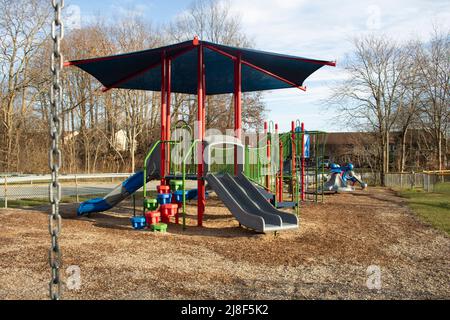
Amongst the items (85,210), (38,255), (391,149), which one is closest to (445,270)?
(38,255)

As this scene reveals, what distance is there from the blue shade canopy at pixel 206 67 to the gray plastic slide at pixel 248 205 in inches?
131

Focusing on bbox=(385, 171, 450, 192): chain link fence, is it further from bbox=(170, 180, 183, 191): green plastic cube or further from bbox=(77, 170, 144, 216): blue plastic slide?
bbox=(77, 170, 144, 216): blue plastic slide

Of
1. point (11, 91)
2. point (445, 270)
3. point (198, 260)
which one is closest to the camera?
point (445, 270)

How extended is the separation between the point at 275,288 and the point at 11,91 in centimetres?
3100

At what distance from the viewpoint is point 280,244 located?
7.74 metres

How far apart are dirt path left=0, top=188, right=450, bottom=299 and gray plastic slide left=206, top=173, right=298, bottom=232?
258mm

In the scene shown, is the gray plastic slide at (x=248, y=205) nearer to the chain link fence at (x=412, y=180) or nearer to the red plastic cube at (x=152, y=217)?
the red plastic cube at (x=152, y=217)

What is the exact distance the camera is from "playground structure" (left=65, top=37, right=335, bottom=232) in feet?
31.3

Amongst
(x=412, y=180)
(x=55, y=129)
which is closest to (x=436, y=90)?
(x=412, y=180)

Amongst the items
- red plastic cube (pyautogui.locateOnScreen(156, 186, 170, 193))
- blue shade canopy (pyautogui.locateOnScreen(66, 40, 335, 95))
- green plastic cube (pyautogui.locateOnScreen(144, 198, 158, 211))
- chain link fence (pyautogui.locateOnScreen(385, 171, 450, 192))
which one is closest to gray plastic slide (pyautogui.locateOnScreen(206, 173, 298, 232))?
red plastic cube (pyautogui.locateOnScreen(156, 186, 170, 193))

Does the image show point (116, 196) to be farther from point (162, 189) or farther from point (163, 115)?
point (163, 115)

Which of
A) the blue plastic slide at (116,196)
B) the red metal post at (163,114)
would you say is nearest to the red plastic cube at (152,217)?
the red metal post at (163,114)

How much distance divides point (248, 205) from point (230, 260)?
2.95 metres

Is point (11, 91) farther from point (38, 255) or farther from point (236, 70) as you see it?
point (38, 255)
